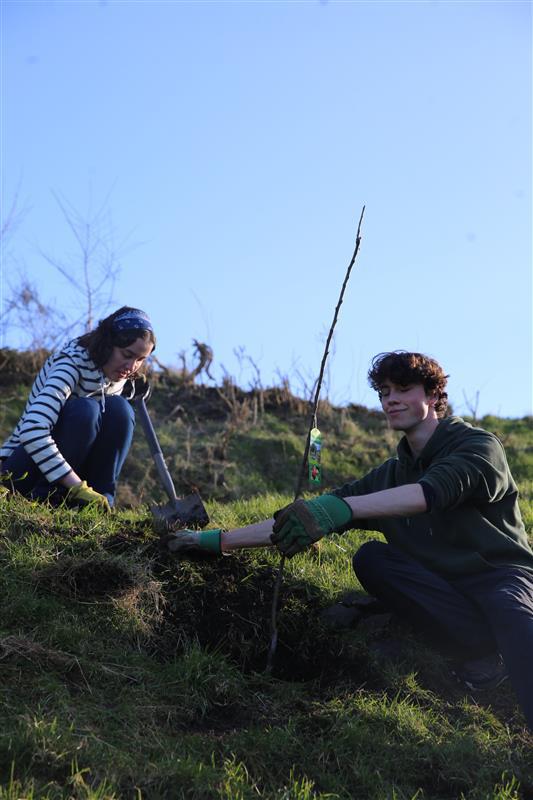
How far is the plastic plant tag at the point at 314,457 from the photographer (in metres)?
4.21

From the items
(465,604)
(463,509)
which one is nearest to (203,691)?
(465,604)

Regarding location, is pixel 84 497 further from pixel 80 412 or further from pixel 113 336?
pixel 113 336

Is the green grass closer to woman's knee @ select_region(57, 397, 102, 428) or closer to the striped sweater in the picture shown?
the striped sweater

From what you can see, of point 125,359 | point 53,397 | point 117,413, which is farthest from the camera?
point 117,413

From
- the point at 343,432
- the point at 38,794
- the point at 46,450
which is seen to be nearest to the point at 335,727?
the point at 38,794

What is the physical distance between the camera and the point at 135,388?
19.7 feet

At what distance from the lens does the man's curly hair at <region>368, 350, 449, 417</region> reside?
14.4 feet

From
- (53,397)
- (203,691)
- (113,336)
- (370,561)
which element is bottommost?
(203,691)

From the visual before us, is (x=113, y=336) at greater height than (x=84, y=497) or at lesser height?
greater

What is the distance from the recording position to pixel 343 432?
11.0m

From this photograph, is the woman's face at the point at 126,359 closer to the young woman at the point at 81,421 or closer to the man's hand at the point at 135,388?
the young woman at the point at 81,421

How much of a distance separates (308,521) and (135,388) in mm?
2388

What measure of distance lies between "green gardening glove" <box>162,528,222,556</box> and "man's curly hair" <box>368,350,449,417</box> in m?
1.13

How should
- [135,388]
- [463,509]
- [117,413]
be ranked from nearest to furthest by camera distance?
[463,509]
[117,413]
[135,388]
